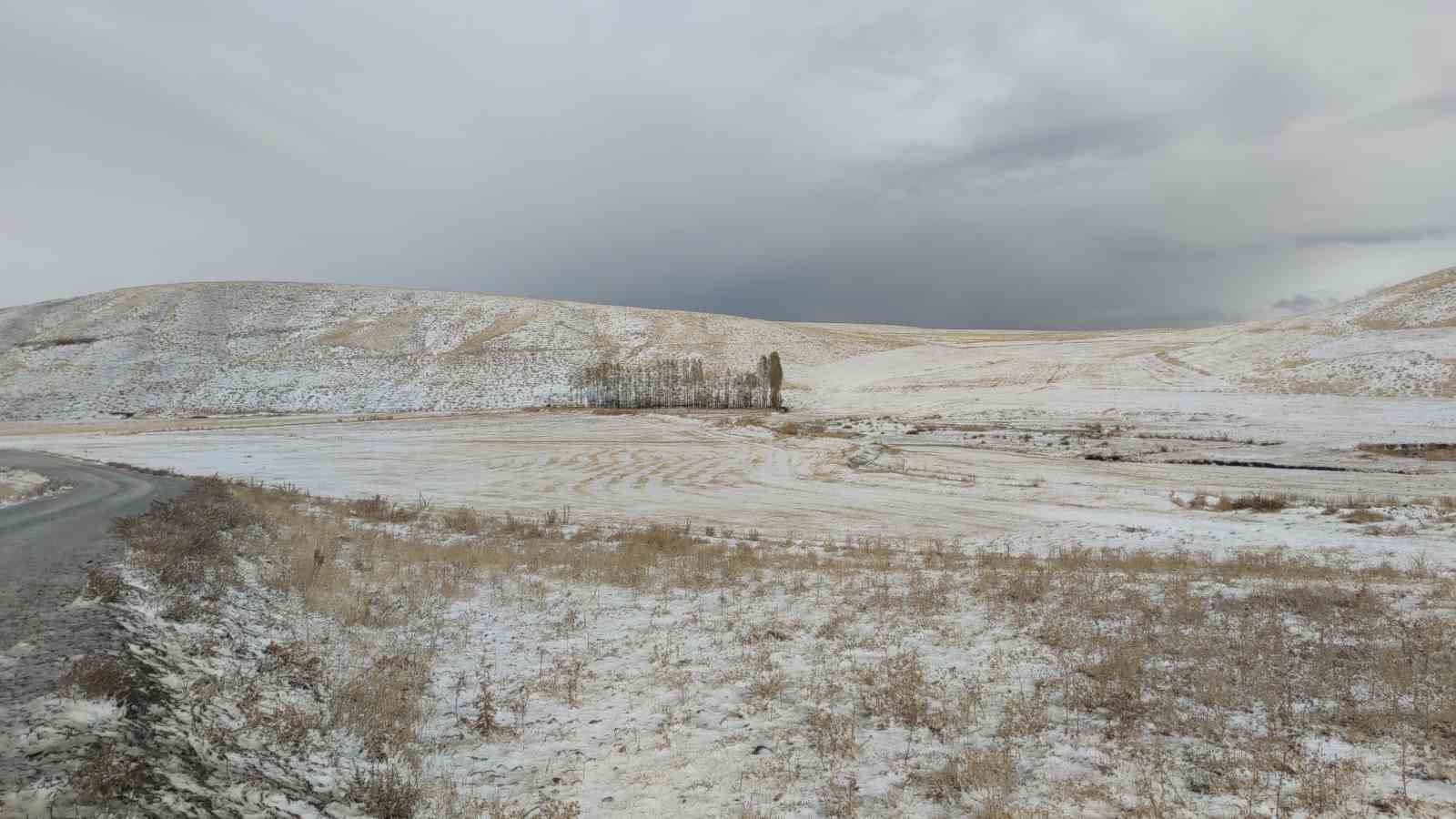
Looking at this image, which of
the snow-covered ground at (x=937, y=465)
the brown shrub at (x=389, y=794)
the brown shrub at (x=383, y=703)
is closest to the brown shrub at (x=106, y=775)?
the brown shrub at (x=389, y=794)

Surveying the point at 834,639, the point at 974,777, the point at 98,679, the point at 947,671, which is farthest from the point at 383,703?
the point at 947,671

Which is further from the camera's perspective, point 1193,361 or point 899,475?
point 1193,361

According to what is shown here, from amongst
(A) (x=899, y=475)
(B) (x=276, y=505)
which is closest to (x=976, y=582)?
(B) (x=276, y=505)

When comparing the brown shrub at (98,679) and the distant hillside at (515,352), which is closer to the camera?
the brown shrub at (98,679)

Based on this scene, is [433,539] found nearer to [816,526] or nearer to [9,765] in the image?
[816,526]

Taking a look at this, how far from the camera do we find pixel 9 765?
15.4ft

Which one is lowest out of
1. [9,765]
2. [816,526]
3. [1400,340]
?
[816,526]

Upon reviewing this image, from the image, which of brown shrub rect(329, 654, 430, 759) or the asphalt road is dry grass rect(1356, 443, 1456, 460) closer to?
brown shrub rect(329, 654, 430, 759)

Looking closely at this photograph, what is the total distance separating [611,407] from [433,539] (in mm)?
71077

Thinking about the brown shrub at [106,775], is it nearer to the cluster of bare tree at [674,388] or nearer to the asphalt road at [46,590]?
the asphalt road at [46,590]

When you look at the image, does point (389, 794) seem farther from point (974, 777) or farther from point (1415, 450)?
point (1415, 450)

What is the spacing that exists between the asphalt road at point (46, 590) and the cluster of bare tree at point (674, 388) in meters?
71.9

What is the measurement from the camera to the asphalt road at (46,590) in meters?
6.00

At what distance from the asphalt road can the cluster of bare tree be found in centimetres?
7189
